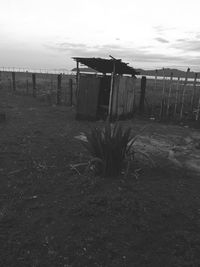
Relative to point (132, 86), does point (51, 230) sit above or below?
below

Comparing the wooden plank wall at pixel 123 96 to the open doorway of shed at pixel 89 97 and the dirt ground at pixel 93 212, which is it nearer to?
the open doorway of shed at pixel 89 97

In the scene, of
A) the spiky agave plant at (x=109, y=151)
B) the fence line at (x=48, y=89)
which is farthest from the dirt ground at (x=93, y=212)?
the fence line at (x=48, y=89)

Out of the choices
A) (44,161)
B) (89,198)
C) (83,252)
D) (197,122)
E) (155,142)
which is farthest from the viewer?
(197,122)

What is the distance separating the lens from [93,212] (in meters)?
3.96

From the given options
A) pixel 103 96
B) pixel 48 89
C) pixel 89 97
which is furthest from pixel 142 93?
pixel 48 89

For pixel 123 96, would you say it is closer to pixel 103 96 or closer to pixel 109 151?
pixel 103 96

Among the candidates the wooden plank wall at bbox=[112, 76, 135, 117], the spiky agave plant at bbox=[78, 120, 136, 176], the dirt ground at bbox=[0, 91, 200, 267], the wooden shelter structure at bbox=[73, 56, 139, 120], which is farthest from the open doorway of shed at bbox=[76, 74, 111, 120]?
the spiky agave plant at bbox=[78, 120, 136, 176]

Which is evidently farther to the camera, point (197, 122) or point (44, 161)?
point (197, 122)

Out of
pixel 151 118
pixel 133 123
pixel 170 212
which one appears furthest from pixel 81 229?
pixel 151 118

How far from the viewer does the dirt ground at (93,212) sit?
3.14 metres

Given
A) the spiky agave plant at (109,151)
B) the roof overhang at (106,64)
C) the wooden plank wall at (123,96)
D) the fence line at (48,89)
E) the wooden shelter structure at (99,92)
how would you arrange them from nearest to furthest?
the spiky agave plant at (109,151) < the roof overhang at (106,64) < the wooden shelter structure at (99,92) < the wooden plank wall at (123,96) < the fence line at (48,89)

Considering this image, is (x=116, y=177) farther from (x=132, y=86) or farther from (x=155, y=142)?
(x=132, y=86)

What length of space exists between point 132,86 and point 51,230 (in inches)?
396

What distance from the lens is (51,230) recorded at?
3574 millimetres
